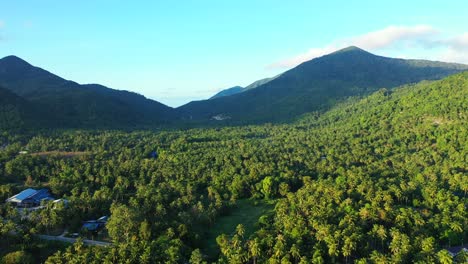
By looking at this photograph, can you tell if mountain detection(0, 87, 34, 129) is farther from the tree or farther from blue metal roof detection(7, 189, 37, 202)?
the tree

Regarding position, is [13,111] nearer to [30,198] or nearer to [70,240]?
[30,198]

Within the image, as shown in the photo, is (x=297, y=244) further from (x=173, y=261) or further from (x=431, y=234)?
(x=431, y=234)

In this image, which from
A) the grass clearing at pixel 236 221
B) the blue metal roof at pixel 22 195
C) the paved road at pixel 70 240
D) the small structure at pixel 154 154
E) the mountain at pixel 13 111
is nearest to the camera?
the paved road at pixel 70 240

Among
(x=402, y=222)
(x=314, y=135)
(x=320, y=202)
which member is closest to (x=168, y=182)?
(x=320, y=202)

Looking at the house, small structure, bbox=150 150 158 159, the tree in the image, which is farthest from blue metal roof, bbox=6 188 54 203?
small structure, bbox=150 150 158 159

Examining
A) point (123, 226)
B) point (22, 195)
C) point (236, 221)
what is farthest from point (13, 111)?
point (236, 221)

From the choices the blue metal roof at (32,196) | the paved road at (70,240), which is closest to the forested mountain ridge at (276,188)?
the paved road at (70,240)

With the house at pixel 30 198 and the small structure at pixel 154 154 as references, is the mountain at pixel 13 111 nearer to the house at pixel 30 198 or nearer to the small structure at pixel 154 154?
the small structure at pixel 154 154
